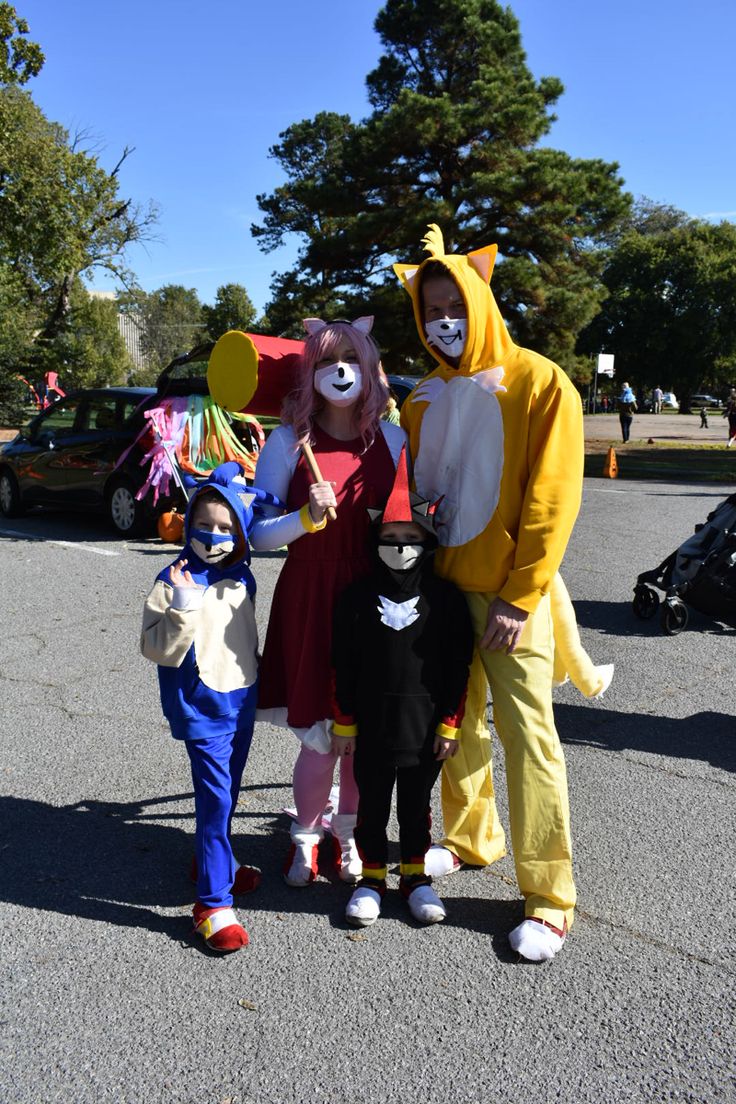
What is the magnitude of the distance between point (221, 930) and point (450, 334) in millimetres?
1914

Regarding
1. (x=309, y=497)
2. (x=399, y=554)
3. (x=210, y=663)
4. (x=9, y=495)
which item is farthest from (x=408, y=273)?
(x=9, y=495)

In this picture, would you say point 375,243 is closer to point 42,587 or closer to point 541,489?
point 42,587

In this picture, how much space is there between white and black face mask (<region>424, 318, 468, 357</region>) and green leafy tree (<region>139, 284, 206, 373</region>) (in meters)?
55.5

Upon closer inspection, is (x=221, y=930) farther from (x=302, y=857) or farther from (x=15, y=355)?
(x=15, y=355)

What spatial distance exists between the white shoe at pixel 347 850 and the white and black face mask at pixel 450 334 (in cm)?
158

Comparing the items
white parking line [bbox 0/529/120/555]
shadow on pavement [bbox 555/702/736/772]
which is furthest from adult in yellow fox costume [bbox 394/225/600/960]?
white parking line [bbox 0/529/120/555]

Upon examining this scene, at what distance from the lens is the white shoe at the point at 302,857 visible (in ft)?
10.3

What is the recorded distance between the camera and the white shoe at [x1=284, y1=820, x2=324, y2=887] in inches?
124

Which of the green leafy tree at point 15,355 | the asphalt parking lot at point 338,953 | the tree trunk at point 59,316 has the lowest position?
the asphalt parking lot at point 338,953

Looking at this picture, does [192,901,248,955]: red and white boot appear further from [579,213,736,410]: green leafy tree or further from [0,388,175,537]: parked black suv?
[579,213,736,410]: green leafy tree

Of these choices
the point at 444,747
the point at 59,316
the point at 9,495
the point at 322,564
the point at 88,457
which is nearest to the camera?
the point at 444,747

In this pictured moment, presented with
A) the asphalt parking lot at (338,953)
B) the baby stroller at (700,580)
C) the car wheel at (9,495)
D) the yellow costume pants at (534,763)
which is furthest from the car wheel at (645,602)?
the car wheel at (9,495)

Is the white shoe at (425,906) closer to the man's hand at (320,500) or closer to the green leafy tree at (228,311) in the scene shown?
the man's hand at (320,500)

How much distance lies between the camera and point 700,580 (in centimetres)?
604
